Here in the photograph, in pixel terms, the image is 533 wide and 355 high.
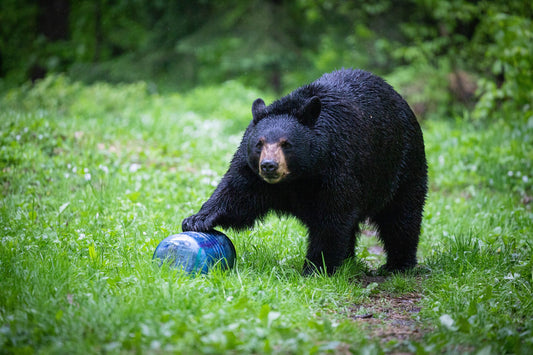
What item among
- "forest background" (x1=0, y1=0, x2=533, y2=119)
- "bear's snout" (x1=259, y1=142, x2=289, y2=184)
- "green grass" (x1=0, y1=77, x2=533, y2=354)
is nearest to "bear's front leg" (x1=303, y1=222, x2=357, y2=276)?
"green grass" (x1=0, y1=77, x2=533, y2=354)

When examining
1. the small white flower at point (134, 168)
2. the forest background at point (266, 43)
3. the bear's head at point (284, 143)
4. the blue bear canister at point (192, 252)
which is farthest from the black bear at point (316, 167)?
the forest background at point (266, 43)

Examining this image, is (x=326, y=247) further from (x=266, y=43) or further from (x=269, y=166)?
(x=266, y=43)

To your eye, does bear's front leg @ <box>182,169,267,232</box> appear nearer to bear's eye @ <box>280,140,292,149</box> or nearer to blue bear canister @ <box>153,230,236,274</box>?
blue bear canister @ <box>153,230,236,274</box>

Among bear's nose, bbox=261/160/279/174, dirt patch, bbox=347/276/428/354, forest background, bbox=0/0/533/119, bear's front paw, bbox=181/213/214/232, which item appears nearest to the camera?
dirt patch, bbox=347/276/428/354

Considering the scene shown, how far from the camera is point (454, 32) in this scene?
13156 mm

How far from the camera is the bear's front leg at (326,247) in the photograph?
4.20m

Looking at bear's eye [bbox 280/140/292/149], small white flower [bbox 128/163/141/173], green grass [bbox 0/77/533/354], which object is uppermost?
bear's eye [bbox 280/140/292/149]

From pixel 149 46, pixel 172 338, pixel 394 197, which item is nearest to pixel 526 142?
pixel 394 197

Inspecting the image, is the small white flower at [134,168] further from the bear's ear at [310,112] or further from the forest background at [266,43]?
the forest background at [266,43]

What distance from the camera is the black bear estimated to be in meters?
4.07

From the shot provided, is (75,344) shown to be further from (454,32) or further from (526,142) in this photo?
(454,32)

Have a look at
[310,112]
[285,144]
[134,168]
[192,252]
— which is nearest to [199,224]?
[192,252]

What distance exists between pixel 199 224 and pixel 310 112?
4.23 feet

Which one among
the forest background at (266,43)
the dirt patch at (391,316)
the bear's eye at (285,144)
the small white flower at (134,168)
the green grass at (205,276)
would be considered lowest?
the dirt patch at (391,316)
